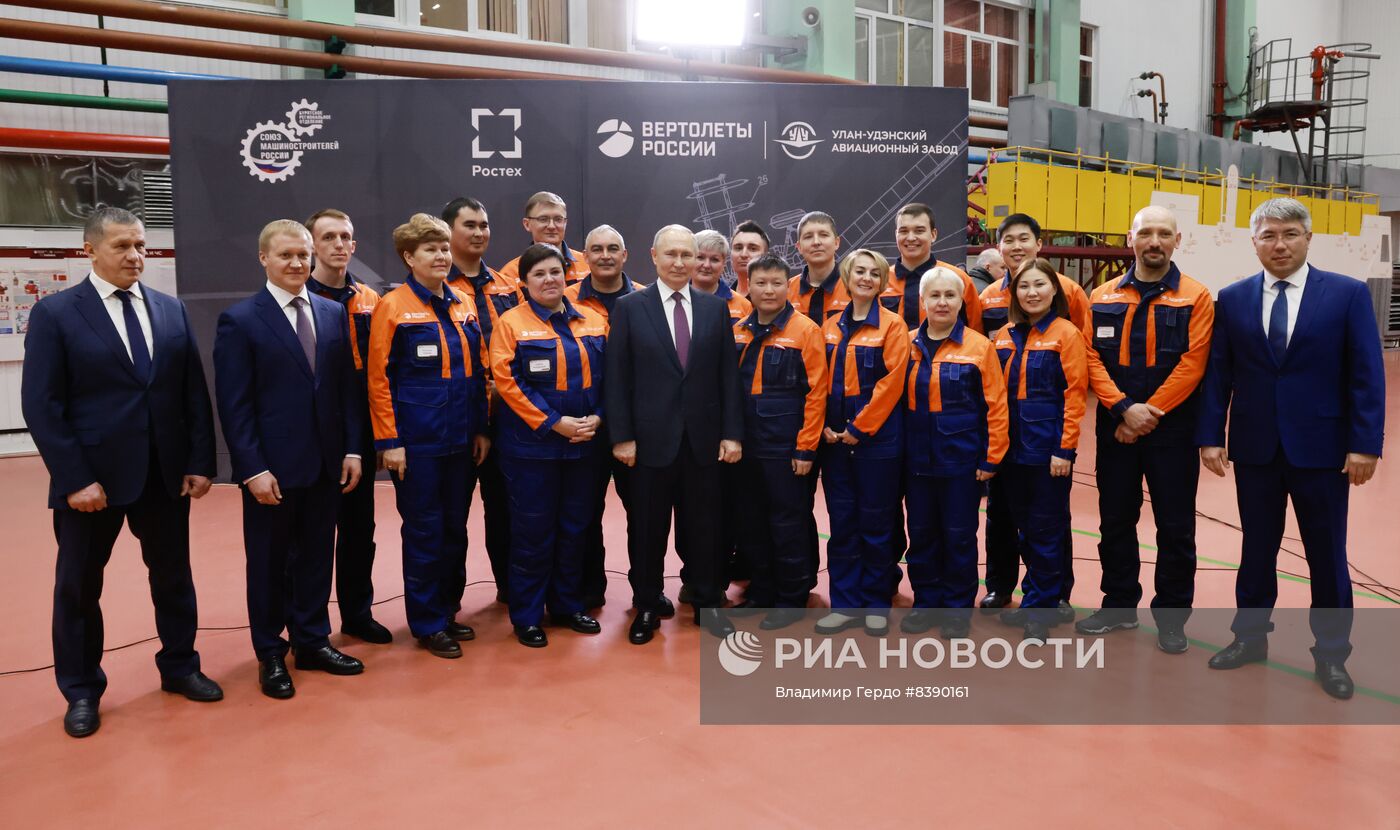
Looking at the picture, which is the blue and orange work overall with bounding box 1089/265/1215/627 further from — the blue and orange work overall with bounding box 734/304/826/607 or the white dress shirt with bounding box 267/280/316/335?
the white dress shirt with bounding box 267/280/316/335

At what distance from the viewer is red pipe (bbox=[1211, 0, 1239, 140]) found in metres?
15.3

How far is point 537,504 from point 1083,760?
2023 mm

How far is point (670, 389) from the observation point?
3.53 metres

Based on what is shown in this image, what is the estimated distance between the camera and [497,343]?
352 cm

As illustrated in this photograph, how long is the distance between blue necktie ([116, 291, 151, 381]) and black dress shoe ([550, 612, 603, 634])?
173 centimetres

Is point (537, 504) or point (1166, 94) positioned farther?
point (1166, 94)

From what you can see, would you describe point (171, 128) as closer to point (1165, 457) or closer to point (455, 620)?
point (455, 620)

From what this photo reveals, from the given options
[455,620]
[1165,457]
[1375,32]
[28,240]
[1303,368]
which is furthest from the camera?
[1375,32]

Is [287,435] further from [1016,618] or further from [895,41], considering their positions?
[895,41]

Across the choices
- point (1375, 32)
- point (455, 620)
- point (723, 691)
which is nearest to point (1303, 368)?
point (723, 691)

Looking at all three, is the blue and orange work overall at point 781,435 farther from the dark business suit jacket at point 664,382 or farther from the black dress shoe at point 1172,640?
the black dress shoe at point 1172,640

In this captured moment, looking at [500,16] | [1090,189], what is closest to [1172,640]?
[500,16]

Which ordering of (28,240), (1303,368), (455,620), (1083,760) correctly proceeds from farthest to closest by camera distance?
(28,240) → (455,620) → (1303,368) → (1083,760)

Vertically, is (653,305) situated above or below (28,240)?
below
